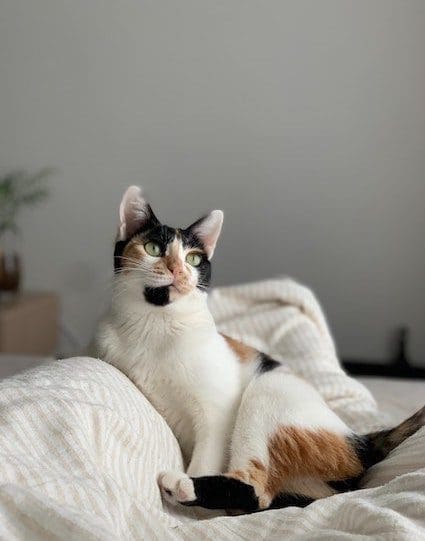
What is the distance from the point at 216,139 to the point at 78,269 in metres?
0.83

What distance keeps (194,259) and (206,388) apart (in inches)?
7.4

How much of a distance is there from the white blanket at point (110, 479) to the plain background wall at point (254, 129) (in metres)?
1.96

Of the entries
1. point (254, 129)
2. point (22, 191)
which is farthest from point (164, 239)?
point (22, 191)

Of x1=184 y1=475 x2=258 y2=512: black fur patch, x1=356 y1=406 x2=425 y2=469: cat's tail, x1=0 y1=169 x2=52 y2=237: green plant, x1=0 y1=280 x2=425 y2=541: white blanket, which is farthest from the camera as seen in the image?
x1=0 y1=169 x2=52 y2=237: green plant

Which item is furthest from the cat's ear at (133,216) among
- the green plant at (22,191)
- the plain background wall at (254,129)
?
the green plant at (22,191)

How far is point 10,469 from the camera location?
69cm

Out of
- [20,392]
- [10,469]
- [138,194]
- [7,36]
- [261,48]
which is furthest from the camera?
[7,36]

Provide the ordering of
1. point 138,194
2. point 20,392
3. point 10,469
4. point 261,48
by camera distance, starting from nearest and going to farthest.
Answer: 1. point 10,469
2. point 20,392
3. point 138,194
4. point 261,48

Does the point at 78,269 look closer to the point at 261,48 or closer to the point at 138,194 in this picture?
the point at 261,48

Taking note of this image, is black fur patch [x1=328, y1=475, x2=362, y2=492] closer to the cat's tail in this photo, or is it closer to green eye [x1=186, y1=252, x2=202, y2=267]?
the cat's tail

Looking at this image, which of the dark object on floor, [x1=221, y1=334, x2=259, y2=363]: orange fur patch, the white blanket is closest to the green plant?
the dark object on floor

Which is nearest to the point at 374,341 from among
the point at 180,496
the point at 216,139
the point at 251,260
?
the point at 251,260

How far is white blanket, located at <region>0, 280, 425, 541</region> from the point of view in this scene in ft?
2.04

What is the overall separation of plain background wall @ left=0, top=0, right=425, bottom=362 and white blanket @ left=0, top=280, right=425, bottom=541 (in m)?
1.96
